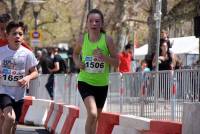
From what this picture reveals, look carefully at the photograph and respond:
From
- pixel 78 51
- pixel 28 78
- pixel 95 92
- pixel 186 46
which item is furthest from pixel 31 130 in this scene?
pixel 186 46

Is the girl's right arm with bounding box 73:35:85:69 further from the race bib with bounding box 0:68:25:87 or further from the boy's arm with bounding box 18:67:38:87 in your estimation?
the race bib with bounding box 0:68:25:87

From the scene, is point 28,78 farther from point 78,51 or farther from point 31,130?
point 31,130

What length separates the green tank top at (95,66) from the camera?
31.5 feet

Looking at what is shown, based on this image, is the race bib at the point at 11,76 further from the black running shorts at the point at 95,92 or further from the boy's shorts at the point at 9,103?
the black running shorts at the point at 95,92

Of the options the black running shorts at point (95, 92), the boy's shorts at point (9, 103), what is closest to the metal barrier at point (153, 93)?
the black running shorts at point (95, 92)

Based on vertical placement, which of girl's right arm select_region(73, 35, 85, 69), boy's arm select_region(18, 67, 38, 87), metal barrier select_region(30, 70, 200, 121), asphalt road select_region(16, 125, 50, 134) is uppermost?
girl's right arm select_region(73, 35, 85, 69)

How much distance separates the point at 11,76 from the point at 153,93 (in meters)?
4.56

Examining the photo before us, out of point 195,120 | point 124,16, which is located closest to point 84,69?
point 195,120

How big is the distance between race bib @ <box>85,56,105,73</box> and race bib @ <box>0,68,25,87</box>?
83cm

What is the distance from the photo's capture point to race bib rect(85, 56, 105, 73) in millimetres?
9582

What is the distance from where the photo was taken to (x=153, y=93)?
13.4 m

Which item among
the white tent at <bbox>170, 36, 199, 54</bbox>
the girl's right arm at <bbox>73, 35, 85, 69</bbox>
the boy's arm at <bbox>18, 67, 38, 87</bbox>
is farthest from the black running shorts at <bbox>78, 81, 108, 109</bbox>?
the white tent at <bbox>170, 36, 199, 54</bbox>

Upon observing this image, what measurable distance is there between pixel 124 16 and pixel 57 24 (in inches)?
1198

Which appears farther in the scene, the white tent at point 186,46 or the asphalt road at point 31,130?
the white tent at point 186,46
